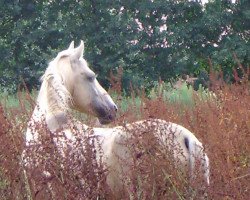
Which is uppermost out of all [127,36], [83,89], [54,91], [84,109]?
[54,91]

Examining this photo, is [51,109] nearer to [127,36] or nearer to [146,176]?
[146,176]

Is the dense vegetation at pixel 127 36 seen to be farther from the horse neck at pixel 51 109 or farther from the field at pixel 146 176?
the field at pixel 146 176

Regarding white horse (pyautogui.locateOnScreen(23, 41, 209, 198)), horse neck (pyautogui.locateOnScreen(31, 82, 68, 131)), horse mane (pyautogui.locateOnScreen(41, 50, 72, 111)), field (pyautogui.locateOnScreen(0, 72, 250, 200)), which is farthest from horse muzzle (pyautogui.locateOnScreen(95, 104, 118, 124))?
field (pyautogui.locateOnScreen(0, 72, 250, 200))

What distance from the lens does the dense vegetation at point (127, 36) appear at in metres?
27.0

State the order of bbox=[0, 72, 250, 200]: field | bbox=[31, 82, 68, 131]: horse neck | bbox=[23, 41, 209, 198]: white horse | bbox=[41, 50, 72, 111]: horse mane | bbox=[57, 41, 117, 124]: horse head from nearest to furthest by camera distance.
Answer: bbox=[0, 72, 250, 200]: field, bbox=[23, 41, 209, 198]: white horse, bbox=[31, 82, 68, 131]: horse neck, bbox=[41, 50, 72, 111]: horse mane, bbox=[57, 41, 117, 124]: horse head

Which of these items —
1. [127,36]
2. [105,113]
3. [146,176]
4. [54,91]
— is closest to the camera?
[146,176]

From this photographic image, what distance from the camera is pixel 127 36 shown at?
87.8ft

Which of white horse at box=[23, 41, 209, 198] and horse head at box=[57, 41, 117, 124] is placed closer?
white horse at box=[23, 41, 209, 198]

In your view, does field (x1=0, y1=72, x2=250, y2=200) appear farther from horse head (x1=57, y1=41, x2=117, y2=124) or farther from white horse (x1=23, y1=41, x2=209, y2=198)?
horse head (x1=57, y1=41, x2=117, y2=124)

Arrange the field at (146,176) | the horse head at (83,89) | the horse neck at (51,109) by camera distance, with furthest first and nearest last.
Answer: the horse head at (83,89), the horse neck at (51,109), the field at (146,176)

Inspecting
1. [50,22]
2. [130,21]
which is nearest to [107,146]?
[130,21]

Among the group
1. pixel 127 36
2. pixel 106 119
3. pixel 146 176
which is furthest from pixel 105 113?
pixel 127 36

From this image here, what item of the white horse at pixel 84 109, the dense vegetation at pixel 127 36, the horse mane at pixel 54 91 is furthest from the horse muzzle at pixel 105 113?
the dense vegetation at pixel 127 36

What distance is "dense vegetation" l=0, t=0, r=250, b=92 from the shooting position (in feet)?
88.7
